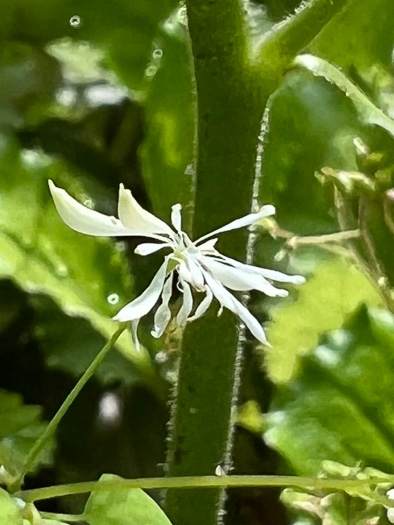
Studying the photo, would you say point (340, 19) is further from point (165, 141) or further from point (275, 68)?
point (275, 68)

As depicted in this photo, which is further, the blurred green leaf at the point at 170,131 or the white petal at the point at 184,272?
the blurred green leaf at the point at 170,131

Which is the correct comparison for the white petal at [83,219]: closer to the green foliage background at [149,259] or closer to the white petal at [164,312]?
the white petal at [164,312]

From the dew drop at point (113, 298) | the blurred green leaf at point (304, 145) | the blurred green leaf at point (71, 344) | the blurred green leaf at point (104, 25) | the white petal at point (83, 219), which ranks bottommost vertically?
the white petal at point (83, 219)

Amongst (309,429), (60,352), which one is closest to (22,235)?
(60,352)

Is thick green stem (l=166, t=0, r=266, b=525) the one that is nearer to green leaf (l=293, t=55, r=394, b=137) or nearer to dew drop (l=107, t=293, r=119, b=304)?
green leaf (l=293, t=55, r=394, b=137)

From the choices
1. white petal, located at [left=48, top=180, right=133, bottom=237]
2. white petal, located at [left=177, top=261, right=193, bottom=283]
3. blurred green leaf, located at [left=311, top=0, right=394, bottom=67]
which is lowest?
white petal, located at [left=177, top=261, right=193, bottom=283]

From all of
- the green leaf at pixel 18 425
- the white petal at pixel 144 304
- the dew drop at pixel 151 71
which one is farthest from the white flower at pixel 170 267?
the dew drop at pixel 151 71

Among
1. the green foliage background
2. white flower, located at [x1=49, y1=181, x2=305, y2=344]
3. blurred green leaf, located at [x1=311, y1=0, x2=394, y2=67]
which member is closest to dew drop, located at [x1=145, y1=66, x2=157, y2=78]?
the green foliage background
